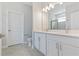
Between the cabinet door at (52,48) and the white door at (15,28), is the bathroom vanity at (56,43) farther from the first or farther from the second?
the white door at (15,28)

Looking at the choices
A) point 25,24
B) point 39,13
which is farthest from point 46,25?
point 25,24

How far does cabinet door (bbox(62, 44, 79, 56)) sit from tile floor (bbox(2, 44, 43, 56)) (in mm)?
322

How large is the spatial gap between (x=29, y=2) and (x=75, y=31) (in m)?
0.73

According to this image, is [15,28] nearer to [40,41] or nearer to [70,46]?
[40,41]

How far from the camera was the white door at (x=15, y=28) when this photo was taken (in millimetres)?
1409

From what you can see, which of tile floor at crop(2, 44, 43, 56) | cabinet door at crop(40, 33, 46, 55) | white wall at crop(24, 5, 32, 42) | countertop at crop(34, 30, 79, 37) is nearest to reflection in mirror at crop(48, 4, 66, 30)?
countertop at crop(34, 30, 79, 37)

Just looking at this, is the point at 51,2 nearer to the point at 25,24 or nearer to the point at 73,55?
the point at 25,24

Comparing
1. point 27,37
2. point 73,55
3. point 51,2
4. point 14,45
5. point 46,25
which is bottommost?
point 73,55

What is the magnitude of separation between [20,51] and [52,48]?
0.44 metres

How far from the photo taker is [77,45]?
1235 millimetres

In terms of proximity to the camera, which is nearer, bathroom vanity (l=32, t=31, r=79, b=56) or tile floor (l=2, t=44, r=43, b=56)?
bathroom vanity (l=32, t=31, r=79, b=56)

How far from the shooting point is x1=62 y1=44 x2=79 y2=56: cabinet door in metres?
1.24

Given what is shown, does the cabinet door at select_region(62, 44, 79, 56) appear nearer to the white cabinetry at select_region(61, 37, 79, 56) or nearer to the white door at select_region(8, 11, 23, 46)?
the white cabinetry at select_region(61, 37, 79, 56)

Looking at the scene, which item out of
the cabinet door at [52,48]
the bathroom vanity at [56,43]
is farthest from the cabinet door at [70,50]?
the cabinet door at [52,48]
